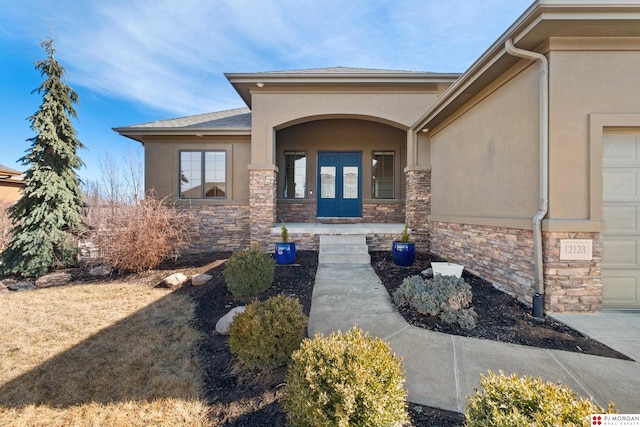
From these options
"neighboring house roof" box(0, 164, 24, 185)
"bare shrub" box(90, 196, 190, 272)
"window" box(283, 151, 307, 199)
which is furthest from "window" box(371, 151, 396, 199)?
"neighboring house roof" box(0, 164, 24, 185)

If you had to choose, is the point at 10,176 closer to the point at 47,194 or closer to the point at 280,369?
the point at 47,194

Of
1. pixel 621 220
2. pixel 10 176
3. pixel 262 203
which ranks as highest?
pixel 10 176

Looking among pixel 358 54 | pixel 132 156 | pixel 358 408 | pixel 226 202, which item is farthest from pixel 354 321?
pixel 358 54

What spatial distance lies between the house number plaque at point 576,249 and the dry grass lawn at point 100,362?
A: 186 inches

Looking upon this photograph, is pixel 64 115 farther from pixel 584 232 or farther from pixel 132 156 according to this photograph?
pixel 584 232

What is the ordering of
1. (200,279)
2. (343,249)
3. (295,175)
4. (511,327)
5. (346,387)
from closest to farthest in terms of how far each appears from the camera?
(346,387) → (511,327) → (200,279) → (343,249) → (295,175)

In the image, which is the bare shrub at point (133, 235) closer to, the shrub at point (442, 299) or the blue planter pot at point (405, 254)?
the blue planter pot at point (405, 254)

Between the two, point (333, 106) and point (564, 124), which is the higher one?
point (333, 106)

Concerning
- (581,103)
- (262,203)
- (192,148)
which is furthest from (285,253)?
(581,103)

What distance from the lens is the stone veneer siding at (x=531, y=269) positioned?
3.82 metres

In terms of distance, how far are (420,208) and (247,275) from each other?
5579mm

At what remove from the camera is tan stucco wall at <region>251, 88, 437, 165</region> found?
A: 809cm

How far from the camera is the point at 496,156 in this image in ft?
16.2
